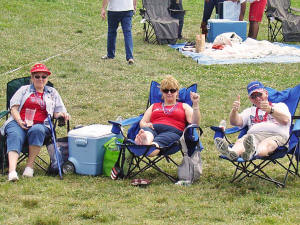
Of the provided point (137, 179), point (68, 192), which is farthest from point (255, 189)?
point (68, 192)

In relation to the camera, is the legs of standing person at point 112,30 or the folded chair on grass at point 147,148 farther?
the legs of standing person at point 112,30

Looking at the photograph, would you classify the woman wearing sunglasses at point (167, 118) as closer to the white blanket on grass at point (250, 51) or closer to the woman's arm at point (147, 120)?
the woman's arm at point (147, 120)

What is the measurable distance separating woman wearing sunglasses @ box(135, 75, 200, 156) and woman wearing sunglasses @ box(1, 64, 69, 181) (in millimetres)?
802

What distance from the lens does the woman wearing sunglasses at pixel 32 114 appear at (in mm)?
6055

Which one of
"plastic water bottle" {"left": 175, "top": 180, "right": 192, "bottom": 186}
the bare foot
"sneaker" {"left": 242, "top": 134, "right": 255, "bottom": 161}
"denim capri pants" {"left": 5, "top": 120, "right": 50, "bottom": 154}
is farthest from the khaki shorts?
"denim capri pants" {"left": 5, "top": 120, "right": 50, "bottom": 154}

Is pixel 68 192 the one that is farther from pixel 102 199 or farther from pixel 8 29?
pixel 8 29

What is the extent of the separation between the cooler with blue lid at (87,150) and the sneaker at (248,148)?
1422 millimetres

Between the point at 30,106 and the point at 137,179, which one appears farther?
the point at 30,106

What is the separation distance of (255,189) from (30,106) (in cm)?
223

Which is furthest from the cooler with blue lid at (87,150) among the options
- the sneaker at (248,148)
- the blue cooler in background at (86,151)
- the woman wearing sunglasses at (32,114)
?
the sneaker at (248,148)

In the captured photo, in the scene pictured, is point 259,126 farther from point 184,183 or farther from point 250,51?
point 250,51

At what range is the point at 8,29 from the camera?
1471 cm

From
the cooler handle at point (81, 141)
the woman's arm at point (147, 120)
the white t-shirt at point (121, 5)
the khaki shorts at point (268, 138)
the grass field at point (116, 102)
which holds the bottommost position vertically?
the grass field at point (116, 102)

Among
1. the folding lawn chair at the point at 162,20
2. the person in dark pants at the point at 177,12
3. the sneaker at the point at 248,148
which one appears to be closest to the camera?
the sneaker at the point at 248,148
